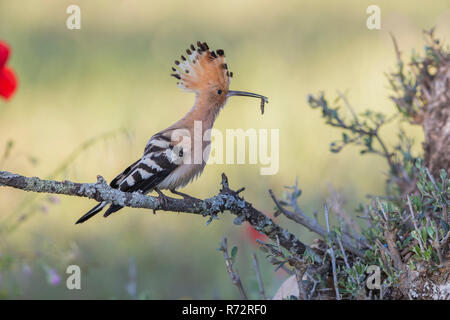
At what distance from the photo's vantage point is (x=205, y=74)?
7.84ft

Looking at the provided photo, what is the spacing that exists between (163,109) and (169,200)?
128 inches

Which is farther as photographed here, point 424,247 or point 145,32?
point 145,32

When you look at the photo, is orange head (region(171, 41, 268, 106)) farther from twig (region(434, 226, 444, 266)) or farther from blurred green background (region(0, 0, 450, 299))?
blurred green background (region(0, 0, 450, 299))

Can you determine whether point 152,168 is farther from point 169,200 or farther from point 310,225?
point 310,225

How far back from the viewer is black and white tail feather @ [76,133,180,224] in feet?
7.80

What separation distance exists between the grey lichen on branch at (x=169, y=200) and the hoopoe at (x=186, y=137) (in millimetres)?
207

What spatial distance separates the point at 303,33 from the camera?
6.39 m

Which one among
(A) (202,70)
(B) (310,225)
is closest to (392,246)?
(B) (310,225)

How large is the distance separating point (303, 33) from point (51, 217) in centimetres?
286

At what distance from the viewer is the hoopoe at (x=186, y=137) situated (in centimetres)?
237

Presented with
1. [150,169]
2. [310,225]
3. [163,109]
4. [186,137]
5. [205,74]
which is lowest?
[310,225]

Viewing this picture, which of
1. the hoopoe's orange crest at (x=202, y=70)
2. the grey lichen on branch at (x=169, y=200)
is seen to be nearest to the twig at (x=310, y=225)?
the grey lichen on branch at (x=169, y=200)
